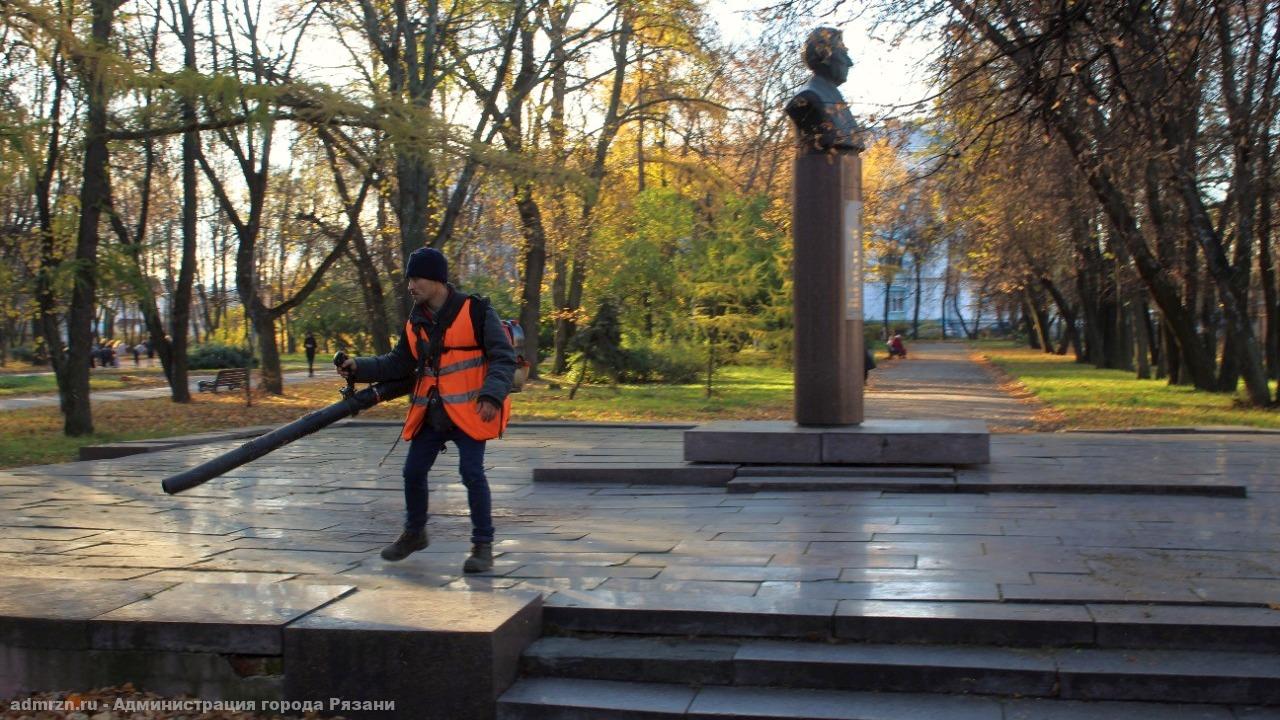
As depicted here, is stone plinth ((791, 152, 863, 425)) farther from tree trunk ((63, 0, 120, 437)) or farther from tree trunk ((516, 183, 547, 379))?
tree trunk ((516, 183, 547, 379))

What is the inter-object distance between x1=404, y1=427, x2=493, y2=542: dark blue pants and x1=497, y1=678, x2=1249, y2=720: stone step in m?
1.49

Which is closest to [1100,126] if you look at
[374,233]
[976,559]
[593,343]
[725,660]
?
[976,559]

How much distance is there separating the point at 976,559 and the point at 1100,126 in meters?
10.3

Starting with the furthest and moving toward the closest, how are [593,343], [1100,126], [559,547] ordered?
[593,343], [1100,126], [559,547]

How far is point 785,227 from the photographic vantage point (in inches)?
1156

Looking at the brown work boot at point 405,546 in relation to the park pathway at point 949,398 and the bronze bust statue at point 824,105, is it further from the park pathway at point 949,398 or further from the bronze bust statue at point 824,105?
the park pathway at point 949,398

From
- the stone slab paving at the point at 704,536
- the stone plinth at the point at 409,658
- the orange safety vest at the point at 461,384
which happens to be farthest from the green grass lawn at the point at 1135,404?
the stone plinth at the point at 409,658

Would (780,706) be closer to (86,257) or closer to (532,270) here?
(86,257)

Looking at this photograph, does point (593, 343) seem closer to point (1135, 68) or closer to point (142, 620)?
point (1135, 68)

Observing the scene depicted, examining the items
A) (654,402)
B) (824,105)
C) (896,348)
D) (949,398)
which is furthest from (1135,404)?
(896,348)

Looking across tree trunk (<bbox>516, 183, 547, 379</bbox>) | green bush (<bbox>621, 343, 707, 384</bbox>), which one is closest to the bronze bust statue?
green bush (<bbox>621, 343, 707, 384</bbox>)

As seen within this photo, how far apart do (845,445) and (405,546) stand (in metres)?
4.28

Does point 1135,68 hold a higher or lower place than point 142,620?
higher

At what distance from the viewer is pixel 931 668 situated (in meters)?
4.72
